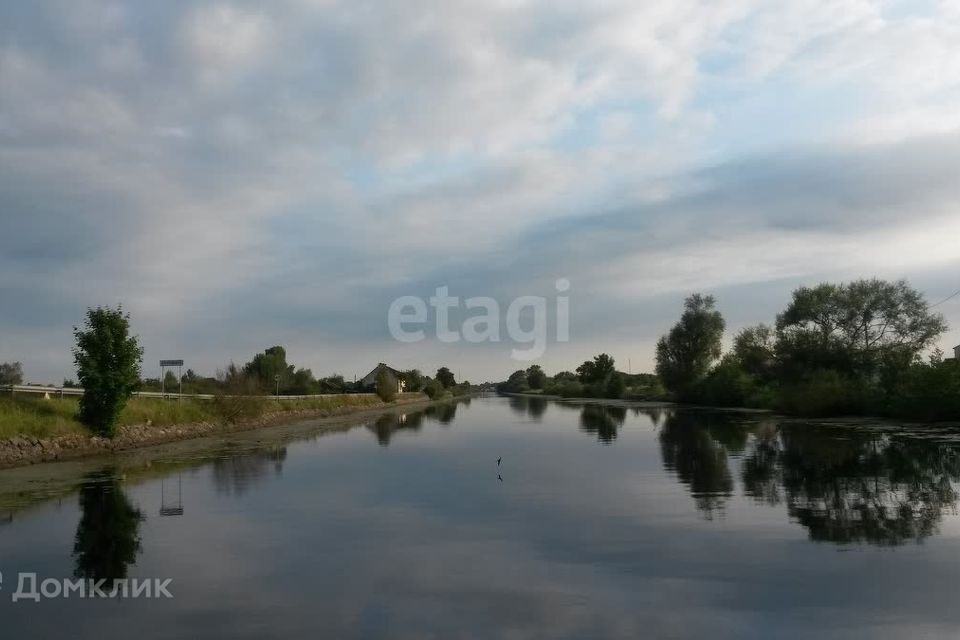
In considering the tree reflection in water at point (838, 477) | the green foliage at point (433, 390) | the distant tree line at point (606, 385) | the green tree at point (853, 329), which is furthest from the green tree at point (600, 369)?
the tree reflection in water at point (838, 477)

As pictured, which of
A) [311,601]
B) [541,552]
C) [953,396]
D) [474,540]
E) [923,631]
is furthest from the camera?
[953,396]

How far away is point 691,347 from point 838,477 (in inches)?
2879

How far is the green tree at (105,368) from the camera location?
93.8 ft

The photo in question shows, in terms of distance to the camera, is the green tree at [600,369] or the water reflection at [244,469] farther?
the green tree at [600,369]

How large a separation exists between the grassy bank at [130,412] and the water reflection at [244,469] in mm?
6529

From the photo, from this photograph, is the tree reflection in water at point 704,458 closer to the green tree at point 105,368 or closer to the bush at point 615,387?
the green tree at point 105,368

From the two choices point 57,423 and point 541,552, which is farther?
point 57,423

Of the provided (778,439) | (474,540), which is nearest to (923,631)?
(474,540)

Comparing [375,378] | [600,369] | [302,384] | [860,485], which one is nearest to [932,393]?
[860,485]

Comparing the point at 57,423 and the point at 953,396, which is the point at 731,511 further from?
the point at 953,396

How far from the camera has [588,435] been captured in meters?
36.2

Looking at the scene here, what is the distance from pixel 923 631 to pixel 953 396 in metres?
35.4

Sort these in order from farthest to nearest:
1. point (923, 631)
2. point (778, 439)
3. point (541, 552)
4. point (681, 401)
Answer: point (681, 401) → point (778, 439) → point (541, 552) → point (923, 631)

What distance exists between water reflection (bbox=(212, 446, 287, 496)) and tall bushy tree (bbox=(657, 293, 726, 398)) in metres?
67.6
